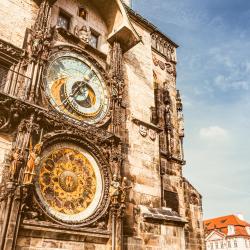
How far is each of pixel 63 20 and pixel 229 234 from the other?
42.8 m

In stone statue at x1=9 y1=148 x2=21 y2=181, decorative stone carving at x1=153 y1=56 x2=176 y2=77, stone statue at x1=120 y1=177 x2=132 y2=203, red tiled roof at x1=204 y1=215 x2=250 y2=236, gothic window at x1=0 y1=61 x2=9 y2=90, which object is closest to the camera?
stone statue at x1=9 y1=148 x2=21 y2=181

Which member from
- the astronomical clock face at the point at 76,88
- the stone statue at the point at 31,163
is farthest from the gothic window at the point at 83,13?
the stone statue at the point at 31,163

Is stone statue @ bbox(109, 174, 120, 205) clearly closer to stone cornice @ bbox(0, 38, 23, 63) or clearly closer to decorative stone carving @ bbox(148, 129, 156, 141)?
decorative stone carving @ bbox(148, 129, 156, 141)

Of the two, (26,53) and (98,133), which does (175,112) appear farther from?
(26,53)

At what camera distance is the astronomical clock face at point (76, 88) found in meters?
8.16

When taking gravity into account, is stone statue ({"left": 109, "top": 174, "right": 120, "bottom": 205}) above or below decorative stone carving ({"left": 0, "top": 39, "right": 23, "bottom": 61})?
below

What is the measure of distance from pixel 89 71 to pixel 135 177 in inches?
138

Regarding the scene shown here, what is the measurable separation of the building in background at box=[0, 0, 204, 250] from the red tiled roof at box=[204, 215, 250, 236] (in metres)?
37.1

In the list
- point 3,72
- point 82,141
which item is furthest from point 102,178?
point 3,72

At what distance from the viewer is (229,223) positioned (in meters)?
45.7

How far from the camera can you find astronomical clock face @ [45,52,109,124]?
8163 millimetres

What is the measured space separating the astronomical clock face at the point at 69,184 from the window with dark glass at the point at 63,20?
161 inches

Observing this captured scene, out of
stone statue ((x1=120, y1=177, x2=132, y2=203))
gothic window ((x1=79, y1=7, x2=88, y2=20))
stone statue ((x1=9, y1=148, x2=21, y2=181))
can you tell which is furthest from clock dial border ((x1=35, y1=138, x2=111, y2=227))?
gothic window ((x1=79, y1=7, x2=88, y2=20))

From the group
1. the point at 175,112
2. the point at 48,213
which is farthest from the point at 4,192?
the point at 175,112
